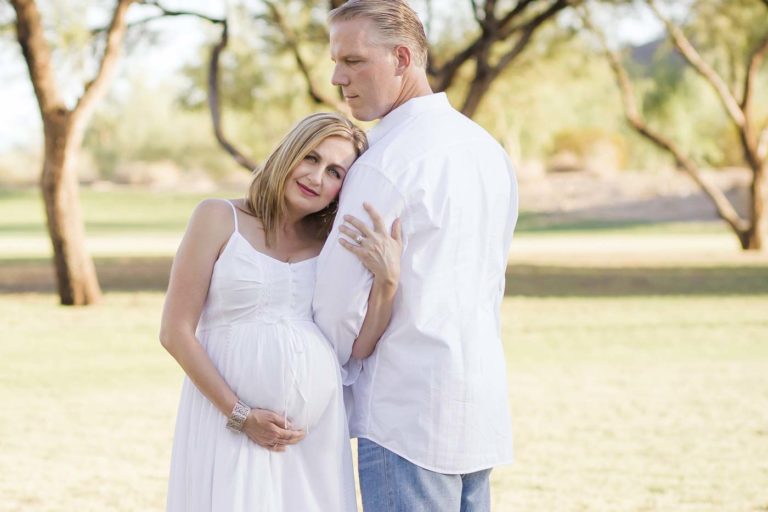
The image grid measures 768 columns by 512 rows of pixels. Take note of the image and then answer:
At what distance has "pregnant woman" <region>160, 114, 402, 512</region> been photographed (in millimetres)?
3170

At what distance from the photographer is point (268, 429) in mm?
3182

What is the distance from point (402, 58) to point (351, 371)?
33.0 inches

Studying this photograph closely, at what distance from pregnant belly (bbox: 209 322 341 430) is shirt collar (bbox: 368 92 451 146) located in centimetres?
57

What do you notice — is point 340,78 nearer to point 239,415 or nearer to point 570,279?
point 239,415

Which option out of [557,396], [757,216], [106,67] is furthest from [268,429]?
[757,216]

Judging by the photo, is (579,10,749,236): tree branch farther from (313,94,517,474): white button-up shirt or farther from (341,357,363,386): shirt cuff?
(313,94,517,474): white button-up shirt

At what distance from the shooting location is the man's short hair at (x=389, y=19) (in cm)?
298

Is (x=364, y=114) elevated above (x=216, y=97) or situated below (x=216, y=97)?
above

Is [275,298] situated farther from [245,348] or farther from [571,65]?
[571,65]

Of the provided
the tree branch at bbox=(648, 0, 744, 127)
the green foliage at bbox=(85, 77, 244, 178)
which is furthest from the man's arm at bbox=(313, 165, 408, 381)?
the green foliage at bbox=(85, 77, 244, 178)

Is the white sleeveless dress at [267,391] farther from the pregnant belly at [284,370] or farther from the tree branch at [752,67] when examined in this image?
the tree branch at [752,67]

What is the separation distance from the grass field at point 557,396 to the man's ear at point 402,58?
367 centimetres

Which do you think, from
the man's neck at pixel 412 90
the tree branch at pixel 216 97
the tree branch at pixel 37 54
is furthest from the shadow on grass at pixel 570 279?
the man's neck at pixel 412 90

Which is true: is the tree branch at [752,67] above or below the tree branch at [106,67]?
below
